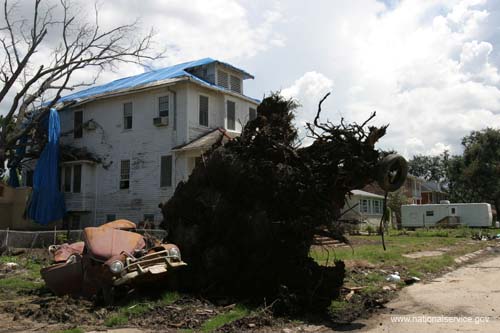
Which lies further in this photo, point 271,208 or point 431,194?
point 431,194

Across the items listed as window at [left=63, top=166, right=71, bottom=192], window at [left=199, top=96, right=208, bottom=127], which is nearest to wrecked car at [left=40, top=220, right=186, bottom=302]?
window at [left=199, top=96, right=208, bottom=127]

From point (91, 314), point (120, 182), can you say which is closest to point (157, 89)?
point (120, 182)

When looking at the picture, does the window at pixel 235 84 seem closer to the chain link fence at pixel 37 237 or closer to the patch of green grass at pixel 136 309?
the chain link fence at pixel 37 237

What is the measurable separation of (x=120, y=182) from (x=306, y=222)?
17958mm

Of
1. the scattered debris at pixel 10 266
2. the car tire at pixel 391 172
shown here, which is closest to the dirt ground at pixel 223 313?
the car tire at pixel 391 172

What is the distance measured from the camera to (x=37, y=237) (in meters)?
17.5

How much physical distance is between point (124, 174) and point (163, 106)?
4221 millimetres

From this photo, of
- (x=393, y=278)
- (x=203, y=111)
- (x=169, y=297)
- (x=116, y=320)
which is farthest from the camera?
A: (x=203, y=111)

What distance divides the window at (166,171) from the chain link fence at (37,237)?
5674 millimetres

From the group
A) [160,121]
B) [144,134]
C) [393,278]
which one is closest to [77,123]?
[144,134]

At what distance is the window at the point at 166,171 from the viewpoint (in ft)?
76.1

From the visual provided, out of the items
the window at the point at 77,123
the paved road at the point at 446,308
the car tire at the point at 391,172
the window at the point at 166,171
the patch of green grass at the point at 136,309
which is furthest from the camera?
the window at the point at 77,123

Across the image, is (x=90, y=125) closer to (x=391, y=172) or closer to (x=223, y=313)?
(x=223, y=313)

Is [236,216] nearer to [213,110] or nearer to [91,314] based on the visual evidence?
[91,314]
